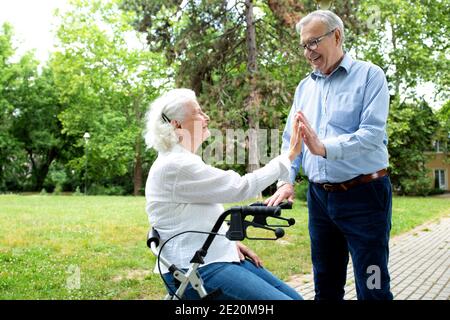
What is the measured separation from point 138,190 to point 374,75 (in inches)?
850

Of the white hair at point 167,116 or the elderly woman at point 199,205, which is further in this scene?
the white hair at point 167,116

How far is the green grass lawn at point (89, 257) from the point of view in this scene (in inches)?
170

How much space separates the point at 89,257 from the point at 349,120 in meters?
4.43

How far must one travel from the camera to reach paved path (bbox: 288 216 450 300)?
14.4 ft

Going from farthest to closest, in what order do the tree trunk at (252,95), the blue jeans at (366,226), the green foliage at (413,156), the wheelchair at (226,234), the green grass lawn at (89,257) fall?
the green foliage at (413,156) → the tree trunk at (252,95) → the green grass lawn at (89,257) → the blue jeans at (366,226) → the wheelchair at (226,234)

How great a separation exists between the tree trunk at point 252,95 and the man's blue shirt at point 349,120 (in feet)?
29.9

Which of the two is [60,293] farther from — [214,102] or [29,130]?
[29,130]

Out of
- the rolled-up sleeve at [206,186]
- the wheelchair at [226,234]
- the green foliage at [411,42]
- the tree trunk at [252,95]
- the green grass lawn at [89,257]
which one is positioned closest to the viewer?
the wheelchair at [226,234]

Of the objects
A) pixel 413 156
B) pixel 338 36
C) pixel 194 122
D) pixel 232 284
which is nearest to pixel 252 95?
pixel 338 36

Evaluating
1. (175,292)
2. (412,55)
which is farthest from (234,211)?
(412,55)

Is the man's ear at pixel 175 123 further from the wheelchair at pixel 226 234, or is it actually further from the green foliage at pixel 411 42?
the green foliage at pixel 411 42

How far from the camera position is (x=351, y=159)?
6.56 ft

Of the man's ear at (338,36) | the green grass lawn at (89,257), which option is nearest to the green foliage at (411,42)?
the green grass lawn at (89,257)

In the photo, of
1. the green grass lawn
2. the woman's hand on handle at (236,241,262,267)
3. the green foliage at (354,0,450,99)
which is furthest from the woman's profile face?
the green foliage at (354,0,450,99)
